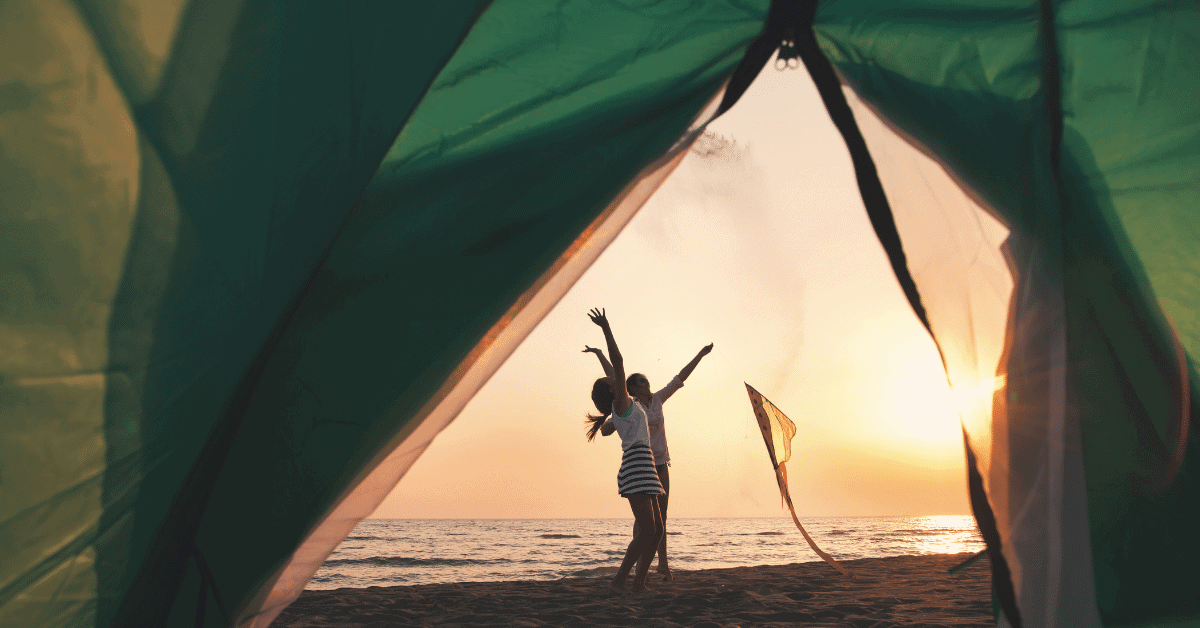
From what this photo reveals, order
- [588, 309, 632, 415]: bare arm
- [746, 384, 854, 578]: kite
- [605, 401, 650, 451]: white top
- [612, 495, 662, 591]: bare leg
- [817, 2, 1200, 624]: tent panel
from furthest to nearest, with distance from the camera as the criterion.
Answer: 1. [746, 384, 854, 578]: kite
2. [605, 401, 650, 451]: white top
3. [612, 495, 662, 591]: bare leg
4. [588, 309, 632, 415]: bare arm
5. [817, 2, 1200, 624]: tent panel

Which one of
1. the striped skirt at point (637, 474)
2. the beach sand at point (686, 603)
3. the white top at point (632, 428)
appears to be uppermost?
the white top at point (632, 428)

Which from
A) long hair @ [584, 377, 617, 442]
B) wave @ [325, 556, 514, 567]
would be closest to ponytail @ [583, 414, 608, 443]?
long hair @ [584, 377, 617, 442]

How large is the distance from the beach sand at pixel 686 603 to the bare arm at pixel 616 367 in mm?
1112

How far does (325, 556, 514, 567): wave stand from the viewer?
1159 centimetres

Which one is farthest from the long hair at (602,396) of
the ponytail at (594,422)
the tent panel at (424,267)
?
the tent panel at (424,267)

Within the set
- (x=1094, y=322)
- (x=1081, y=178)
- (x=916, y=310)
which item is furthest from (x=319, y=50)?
(x=1094, y=322)

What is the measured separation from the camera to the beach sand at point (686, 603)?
3451 mm

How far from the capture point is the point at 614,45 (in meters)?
1.66

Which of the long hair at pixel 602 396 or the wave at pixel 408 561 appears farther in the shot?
the wave at pixel 408 561

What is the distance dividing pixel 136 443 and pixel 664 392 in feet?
11.7

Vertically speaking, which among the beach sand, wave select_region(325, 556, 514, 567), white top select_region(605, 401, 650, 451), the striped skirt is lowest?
wave select_region(325, 556, 514, 567)

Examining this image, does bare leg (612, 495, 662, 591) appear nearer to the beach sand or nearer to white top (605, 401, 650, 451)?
the beach sand

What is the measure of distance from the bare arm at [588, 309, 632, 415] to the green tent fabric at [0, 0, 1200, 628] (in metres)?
1.27

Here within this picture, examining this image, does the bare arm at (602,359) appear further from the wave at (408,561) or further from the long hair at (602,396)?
the wave at (408,561)
